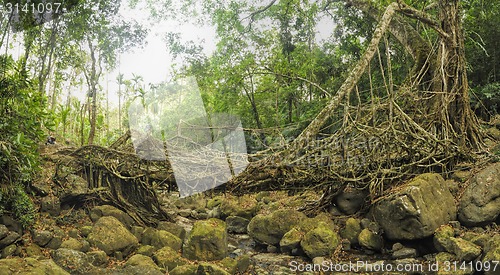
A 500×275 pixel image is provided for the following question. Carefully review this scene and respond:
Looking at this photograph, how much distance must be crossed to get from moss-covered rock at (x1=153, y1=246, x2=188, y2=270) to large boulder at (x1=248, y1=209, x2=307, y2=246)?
2.17m

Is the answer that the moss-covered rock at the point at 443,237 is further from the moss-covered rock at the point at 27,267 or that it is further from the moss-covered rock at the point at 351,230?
the moss-covered rock at the point at 27,267

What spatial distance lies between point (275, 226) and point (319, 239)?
142 centimetres

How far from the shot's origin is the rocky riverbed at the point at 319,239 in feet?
21.4

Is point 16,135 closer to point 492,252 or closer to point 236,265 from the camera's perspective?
point 236,265

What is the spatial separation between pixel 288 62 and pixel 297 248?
11.1 m

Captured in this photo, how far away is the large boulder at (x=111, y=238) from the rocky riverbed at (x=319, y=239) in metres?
0.02

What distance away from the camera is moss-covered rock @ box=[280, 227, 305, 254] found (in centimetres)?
819

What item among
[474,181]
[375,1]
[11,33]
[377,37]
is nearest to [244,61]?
[375,1]

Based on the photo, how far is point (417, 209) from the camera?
23.1 ft

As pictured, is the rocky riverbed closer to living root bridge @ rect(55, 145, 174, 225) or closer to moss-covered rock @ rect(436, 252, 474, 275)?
moss-covered rock @ rect(436, 252, 474, 275)

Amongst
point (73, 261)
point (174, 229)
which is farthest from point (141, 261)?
point (174, 229)

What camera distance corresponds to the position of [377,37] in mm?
7418

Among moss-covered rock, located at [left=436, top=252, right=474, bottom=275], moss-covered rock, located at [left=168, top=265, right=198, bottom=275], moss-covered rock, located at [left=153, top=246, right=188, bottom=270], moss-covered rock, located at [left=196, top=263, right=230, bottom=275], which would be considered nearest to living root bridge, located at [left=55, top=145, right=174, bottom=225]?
moss-covered rock, located at [left=153, top=246, right=188, bottom=270]

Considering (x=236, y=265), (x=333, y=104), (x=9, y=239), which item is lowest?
(x=236, y=265)
